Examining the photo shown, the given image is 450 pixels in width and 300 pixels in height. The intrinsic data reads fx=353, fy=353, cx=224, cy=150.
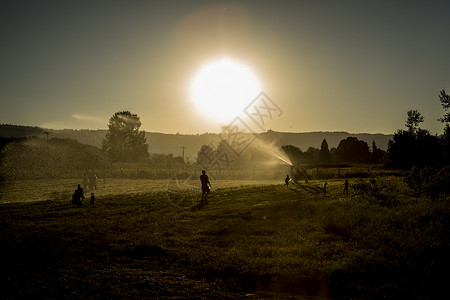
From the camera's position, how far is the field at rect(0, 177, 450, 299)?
8.34 m

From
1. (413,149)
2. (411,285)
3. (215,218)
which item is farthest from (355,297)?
(413,149)

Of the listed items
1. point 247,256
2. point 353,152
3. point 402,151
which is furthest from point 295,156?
point 247,256

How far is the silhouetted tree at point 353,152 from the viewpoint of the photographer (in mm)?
90562

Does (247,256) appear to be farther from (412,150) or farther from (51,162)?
(51,162)

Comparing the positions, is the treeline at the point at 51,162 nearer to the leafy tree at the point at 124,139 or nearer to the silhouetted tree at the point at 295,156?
the leafy tree at the point at 124,139

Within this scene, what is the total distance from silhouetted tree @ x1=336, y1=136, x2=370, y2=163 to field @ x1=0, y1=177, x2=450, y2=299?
76.4 m

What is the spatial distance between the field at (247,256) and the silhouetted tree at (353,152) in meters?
76.4

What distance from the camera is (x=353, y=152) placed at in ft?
299

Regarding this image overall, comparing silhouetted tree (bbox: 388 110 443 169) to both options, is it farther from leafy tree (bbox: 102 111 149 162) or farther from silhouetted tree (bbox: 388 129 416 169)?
leafy tree (bbox: 102 111 149 162)

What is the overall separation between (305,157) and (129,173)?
38.9 m

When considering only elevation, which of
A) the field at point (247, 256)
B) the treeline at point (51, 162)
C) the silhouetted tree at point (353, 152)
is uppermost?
the silhouetted tree at point (353, 152)

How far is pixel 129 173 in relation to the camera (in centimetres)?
6706

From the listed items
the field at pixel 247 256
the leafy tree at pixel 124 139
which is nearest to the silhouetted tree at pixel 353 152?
the leafy tree at pixel 124 139

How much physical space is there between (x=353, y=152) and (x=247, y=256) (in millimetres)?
86380
